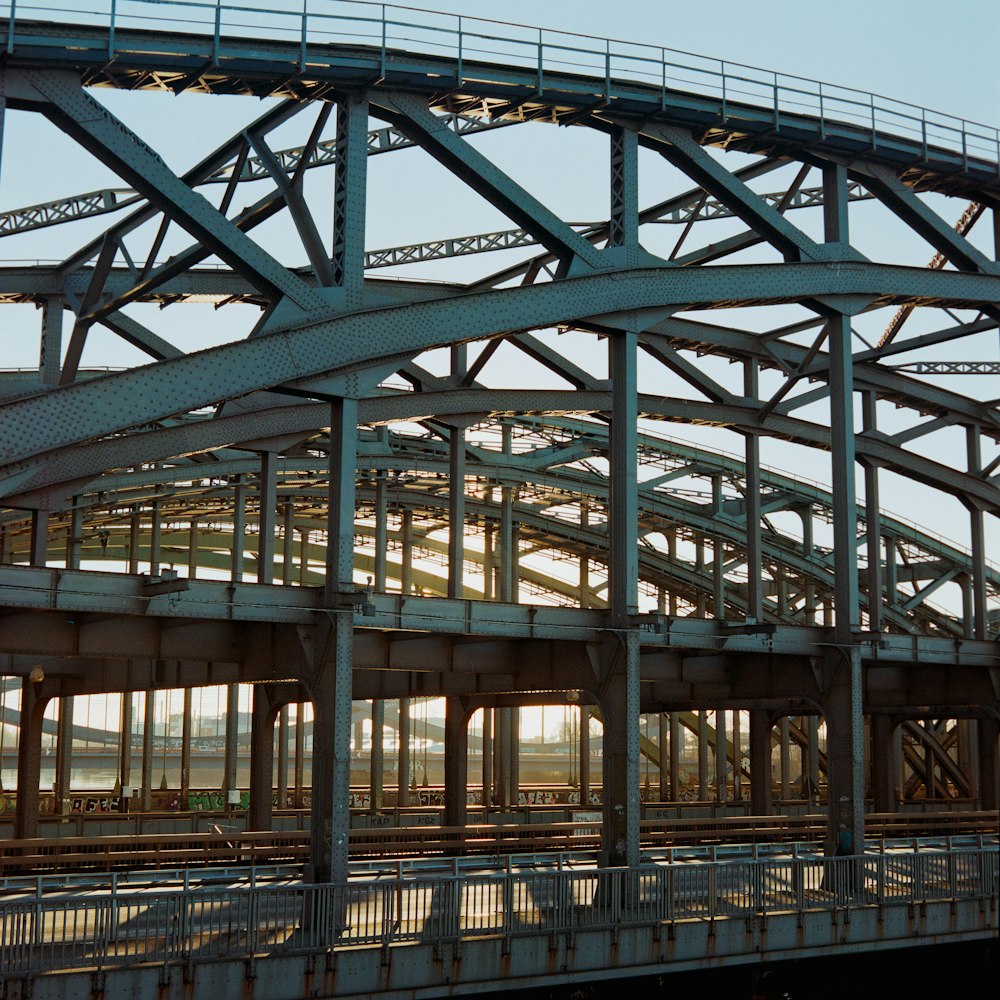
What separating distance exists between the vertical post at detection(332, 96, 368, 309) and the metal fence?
31.5 ft

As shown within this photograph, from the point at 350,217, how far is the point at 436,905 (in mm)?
11073

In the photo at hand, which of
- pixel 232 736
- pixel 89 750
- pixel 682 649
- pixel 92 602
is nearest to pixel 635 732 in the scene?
pixel 682 649

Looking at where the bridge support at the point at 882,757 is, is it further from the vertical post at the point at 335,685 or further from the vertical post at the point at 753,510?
the vertical post at the point at 335,685

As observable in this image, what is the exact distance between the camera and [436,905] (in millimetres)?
18469

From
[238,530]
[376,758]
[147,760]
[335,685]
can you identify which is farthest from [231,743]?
[335,685]

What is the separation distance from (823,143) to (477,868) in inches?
650

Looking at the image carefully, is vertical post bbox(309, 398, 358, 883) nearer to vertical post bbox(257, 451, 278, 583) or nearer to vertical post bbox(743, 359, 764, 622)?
vertical post bbox(257, 451, 278, 583)

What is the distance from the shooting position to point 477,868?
90.5 feet

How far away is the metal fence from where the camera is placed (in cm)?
1603

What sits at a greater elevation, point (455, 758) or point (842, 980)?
point (455, 758)

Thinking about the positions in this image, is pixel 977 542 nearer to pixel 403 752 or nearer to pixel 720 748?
pixel 720 748

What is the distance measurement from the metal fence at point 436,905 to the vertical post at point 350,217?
9591 millimetres

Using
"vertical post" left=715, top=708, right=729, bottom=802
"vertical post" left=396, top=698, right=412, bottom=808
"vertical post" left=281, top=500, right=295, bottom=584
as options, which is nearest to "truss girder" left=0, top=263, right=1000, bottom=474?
"vertical post" left=281, top=500, right=295, bottom=584

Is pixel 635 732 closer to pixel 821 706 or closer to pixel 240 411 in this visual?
pixel 821 706
